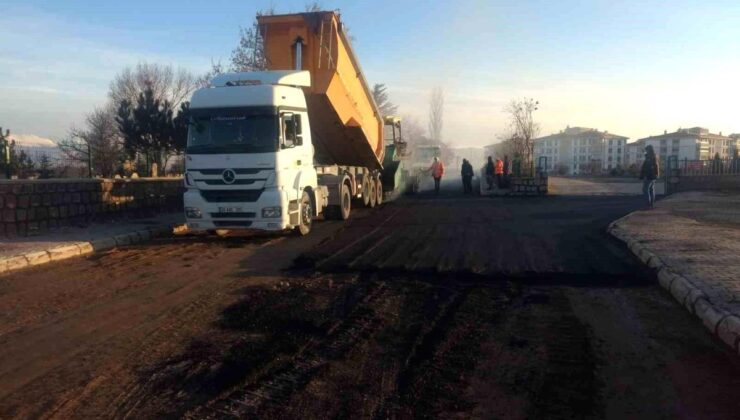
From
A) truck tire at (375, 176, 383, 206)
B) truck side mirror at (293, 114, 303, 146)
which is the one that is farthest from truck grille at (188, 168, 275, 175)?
truck tire at (375, 176, 383, 206)

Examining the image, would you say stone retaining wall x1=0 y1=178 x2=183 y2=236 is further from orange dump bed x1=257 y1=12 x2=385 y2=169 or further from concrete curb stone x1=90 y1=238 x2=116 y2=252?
orange dump bed x1=257 y1=12 x2=385 y2=169

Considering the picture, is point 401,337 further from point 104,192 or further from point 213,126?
point 104,192

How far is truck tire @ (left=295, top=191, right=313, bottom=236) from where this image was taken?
12.1 metres

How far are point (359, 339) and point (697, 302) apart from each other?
12.8ft

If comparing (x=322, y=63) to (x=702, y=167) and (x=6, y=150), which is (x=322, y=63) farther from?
(x=702, y=167)

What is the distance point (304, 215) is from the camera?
1241cm

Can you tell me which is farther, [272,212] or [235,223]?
[235,223]

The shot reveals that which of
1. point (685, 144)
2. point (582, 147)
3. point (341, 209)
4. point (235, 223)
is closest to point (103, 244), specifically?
point (235, 223)

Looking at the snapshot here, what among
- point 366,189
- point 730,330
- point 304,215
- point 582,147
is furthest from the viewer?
point 582,147

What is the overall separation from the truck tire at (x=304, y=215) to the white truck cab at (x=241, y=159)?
0.52m

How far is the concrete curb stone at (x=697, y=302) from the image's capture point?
16.8 feet

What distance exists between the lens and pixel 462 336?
537 centimetres

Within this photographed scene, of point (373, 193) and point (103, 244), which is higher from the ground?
point (373, 193)

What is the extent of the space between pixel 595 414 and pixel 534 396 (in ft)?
1.46
